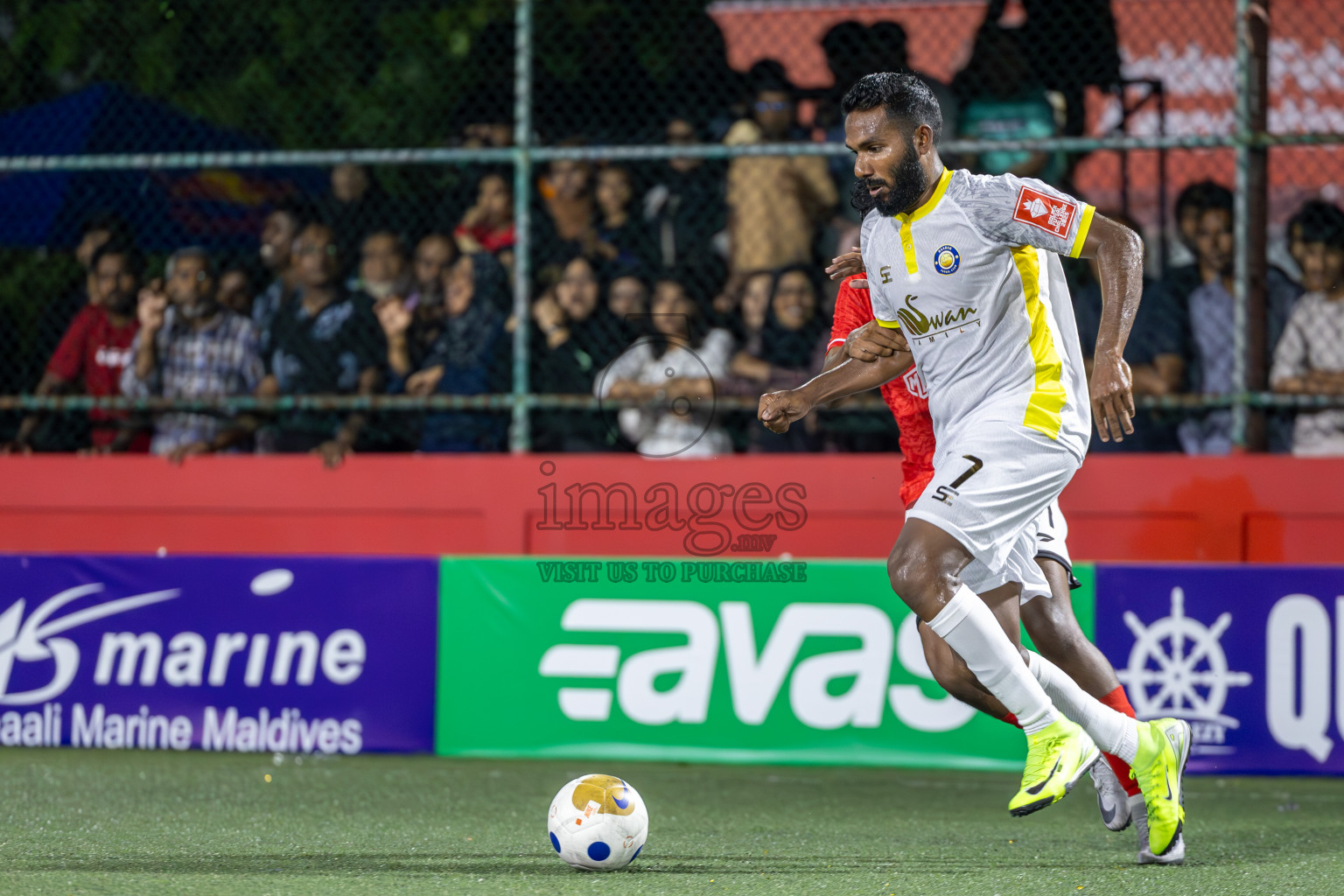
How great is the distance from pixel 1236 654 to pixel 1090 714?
2269 mm

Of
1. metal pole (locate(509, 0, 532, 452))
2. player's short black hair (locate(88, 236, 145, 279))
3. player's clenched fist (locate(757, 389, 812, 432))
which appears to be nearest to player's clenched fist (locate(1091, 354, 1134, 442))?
player's clenched fist (locate(757, 389, 812, 432))

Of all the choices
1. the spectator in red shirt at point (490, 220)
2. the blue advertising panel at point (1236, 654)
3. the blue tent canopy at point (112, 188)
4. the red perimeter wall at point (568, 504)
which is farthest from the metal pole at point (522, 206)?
the blue advertising panel at point (1236, 654)

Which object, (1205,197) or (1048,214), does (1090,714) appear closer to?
(1048,214)

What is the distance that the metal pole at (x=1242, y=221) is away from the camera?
22.4 feet

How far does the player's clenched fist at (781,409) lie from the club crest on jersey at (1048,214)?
2.60 ft

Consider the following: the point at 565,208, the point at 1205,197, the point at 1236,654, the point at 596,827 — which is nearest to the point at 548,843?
the point at 596,827

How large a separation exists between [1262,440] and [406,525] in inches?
151

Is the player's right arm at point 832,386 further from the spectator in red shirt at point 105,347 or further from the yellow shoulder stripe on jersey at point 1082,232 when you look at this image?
the spectator in red shirt at point 105,347

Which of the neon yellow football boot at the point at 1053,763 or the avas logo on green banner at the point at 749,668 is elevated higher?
the avas logo on green banner at the point at 749,668

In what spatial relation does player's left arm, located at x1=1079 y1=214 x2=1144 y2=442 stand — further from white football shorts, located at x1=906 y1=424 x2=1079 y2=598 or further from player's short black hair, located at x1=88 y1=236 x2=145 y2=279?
player's short black hair, located at x1=88 y1=236 x2=145 y2=279

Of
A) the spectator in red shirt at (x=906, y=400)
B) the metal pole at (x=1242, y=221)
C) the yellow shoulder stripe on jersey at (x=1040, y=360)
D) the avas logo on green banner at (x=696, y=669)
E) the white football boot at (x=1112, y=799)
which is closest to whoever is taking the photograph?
the yellow shoulder stripe on jersey at (x=1040, y=360)

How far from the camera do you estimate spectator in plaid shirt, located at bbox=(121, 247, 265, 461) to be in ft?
25.7

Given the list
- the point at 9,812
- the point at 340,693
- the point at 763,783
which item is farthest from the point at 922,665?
the point at 9,812

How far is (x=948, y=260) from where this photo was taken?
4438 mm
